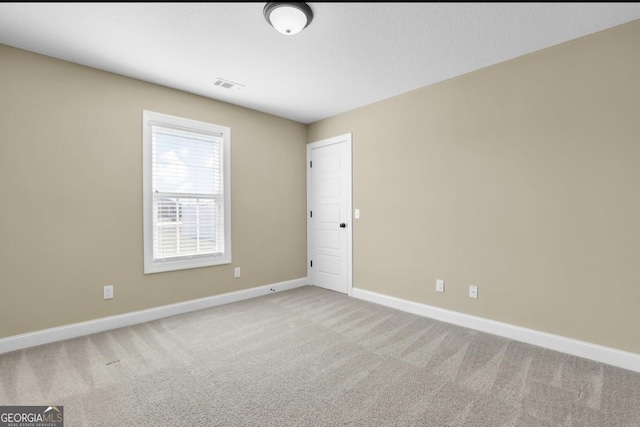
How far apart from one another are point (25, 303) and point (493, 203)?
14.6 feet

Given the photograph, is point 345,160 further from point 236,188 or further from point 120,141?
point 120,141

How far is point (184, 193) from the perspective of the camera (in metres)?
3.62

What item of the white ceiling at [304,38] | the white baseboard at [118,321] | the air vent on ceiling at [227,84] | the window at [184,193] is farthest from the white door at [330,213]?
the air vent on ceiling at [227,84]

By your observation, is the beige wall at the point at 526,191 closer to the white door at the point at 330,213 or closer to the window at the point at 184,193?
the white door at the point at 330,213

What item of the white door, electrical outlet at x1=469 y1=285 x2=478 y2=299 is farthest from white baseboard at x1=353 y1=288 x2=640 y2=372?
the white door

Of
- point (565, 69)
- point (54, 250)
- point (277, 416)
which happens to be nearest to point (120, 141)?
point (54, 250)

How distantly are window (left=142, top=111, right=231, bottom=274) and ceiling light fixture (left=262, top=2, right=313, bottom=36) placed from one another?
1.96m

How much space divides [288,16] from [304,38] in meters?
0.40

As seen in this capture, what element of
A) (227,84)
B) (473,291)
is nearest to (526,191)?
(473,291)

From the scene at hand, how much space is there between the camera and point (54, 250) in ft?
9.09

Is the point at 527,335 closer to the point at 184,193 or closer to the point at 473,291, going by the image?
the point at 473,291

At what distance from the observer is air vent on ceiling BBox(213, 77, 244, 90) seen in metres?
3.32

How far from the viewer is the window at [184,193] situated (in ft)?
11.0

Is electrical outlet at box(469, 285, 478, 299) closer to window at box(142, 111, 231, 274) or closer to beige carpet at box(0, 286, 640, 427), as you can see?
beige carpet at box(0, 286, 640, 427)
